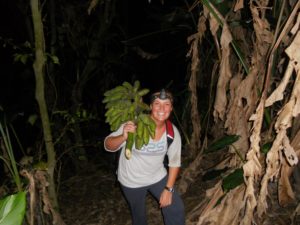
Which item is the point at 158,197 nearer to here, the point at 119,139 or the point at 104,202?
the point at 119,139

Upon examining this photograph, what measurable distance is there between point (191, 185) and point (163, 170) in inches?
53.6

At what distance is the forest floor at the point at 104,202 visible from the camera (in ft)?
9.84

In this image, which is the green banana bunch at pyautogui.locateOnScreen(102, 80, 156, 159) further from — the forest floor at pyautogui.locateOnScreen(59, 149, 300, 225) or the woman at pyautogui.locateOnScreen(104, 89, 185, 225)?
the forest floor at pyautogui.locateOnScreen(59, 149, 300, 225)

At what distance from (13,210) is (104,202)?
9.85ft

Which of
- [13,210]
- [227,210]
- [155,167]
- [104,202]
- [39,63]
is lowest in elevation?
[104,202]

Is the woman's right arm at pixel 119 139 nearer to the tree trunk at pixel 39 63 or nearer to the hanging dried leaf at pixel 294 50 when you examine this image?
the tree trunk at pixel 39 63

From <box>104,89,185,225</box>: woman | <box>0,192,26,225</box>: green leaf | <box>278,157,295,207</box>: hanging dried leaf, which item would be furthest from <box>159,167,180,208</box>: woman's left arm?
<box>0,192,26,225</box>: green leaf

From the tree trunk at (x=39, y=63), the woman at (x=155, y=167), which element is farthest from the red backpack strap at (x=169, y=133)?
the tree trunk at (x=39, y=63)

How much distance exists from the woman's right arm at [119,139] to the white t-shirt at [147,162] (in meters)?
0.05

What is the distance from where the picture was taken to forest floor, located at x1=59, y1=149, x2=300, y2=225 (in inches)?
118

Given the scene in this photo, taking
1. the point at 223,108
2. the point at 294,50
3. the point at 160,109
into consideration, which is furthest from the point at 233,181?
the point at 294,50

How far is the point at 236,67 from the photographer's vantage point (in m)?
3.52

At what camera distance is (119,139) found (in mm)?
2238

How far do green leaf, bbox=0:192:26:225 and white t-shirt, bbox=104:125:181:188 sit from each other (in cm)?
118
